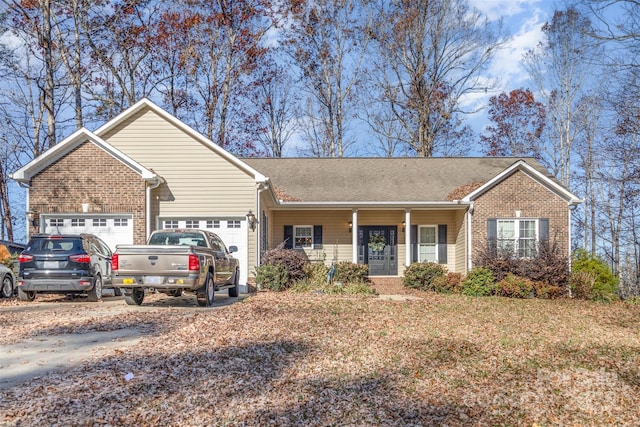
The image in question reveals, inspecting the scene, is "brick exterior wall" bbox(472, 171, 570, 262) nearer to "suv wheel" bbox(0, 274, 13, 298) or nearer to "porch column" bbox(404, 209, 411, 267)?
"porch column" bbox(404, 209, 411, 267)

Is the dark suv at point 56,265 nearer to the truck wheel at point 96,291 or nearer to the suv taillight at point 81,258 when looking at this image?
the suv taillight at point 81,258

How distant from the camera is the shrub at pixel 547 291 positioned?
55.3 feet

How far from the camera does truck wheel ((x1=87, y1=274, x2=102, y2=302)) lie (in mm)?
13445

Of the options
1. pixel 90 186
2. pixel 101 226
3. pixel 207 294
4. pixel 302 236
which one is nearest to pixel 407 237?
pixel 302 236

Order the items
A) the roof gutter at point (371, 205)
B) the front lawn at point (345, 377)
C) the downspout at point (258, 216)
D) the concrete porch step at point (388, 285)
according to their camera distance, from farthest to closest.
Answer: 1. the roof gutter at point (371, 205)
2. the concrete porch step at point (388, 285)
3. the downspout at point (258, 216)
4. the front lawn at point (345, 377)

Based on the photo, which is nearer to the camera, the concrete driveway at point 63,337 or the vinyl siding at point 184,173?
the concrete driveway at point 63,337

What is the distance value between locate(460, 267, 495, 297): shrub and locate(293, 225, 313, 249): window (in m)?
6.53

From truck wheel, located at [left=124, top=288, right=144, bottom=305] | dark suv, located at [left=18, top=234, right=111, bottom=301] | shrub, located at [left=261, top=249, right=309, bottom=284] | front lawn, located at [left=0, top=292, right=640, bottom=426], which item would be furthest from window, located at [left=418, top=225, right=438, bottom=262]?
dark suv, located at [left=18, top=234, right=111, bottom=301]

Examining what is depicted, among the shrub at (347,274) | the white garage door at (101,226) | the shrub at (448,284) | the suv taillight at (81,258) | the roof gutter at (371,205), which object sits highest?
the roof gutter at (371,205)

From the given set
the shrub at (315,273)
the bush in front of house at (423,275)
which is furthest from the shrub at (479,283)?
the shrub at (315,273)

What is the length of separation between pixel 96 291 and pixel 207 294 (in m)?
3.36

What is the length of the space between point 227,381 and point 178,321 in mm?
4116

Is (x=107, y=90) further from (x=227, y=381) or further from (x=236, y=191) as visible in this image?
(x=227, y=381)

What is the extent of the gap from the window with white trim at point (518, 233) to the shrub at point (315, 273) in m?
5.99
